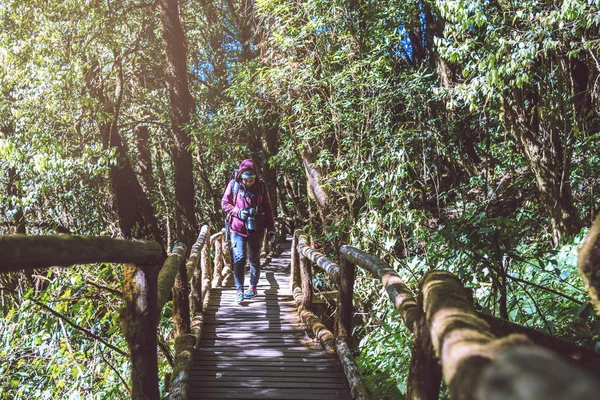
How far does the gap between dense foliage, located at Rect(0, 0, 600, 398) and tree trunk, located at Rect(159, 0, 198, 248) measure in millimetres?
374

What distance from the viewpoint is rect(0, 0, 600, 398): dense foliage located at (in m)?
4.49

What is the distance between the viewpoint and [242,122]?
32.4 ft

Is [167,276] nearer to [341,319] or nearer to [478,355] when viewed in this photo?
[341,319]

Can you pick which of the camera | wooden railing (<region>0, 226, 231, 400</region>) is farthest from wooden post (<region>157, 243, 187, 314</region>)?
the camera

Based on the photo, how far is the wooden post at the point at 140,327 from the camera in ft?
7.88

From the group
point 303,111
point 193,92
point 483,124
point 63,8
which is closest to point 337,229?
point 303,111

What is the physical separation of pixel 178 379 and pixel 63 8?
7761mm

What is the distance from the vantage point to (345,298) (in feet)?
Result: 14.0

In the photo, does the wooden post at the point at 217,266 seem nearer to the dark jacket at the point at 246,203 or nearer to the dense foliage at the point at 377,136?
the dense foliage at the point at 377,136

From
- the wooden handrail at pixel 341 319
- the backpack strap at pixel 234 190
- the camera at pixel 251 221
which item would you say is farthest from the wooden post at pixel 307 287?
the backpack strap at pixel 234 190

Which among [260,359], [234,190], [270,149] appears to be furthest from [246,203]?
[270,149]

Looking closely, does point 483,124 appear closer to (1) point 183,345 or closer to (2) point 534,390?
(1) point 183,345

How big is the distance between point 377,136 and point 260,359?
3.72m

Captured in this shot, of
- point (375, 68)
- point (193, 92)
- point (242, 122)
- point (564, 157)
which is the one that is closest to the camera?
point (564, 157)
